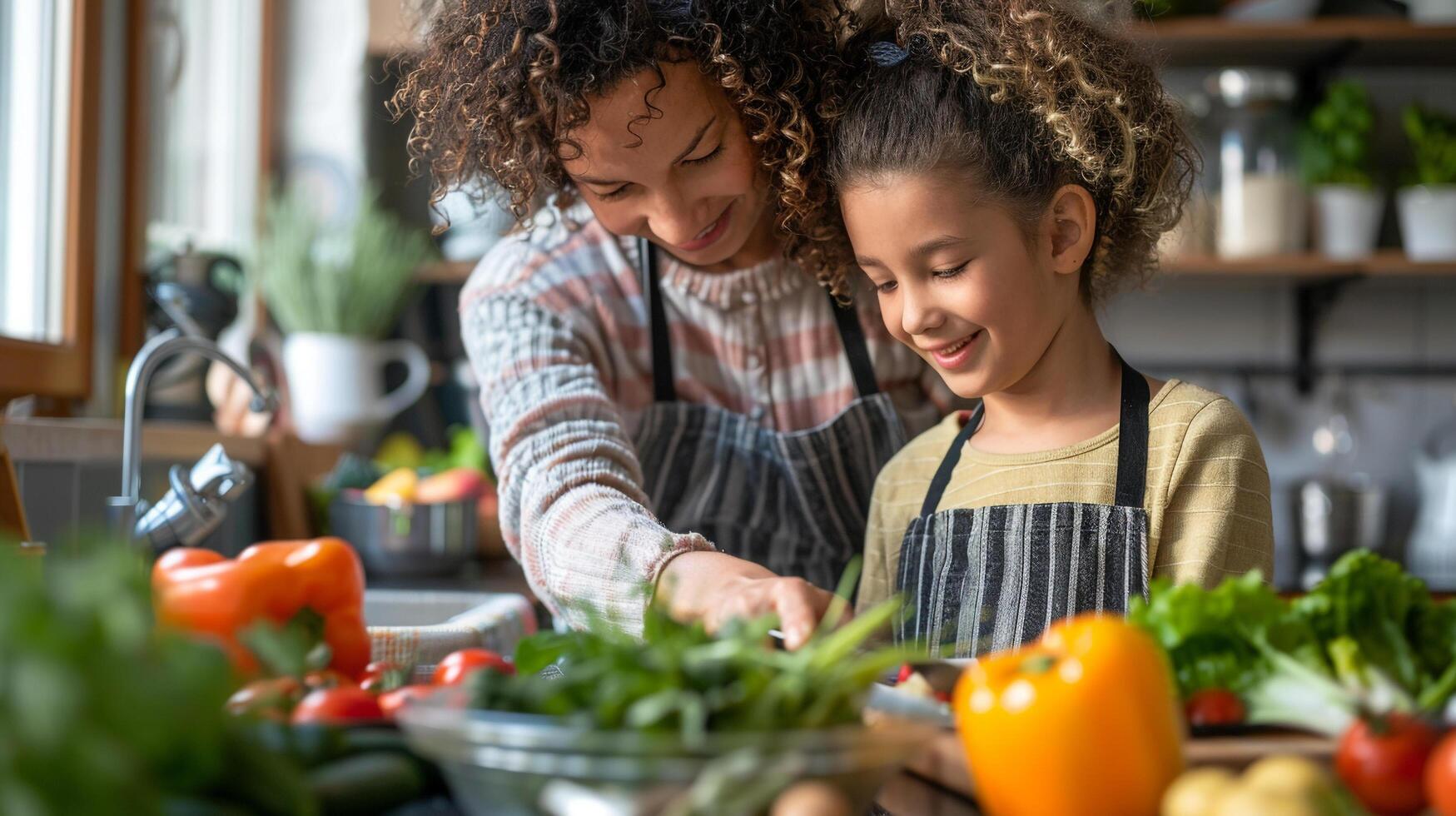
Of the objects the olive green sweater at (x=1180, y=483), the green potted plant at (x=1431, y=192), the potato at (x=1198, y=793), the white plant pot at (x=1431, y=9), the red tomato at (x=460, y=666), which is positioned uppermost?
the white plant pot at (x=1431, y=9)

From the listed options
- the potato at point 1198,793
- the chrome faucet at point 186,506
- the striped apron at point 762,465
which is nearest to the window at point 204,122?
the chrome faucet at point 186,506

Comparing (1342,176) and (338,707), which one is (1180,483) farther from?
(1342,176)

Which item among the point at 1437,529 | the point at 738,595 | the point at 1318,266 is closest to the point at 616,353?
the point at 738,595

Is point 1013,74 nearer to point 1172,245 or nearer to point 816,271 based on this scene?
point 816,271

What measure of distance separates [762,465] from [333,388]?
4.88ft

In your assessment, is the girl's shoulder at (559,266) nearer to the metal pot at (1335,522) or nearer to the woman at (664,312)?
the woman at (664,312)

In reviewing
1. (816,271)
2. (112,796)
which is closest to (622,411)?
(816,271)

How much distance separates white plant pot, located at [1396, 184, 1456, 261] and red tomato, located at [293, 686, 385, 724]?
276 cm

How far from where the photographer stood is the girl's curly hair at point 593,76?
1233mm

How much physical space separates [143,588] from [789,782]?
28cm

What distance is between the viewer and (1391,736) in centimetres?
66

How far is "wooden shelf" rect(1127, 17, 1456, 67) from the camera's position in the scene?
287 centimetres

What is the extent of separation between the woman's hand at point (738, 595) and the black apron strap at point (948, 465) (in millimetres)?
461

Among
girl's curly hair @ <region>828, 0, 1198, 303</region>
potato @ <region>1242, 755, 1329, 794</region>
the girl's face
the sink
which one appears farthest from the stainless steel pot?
girl's curly hair @ <region>828, 0, 1198, 303</region>
